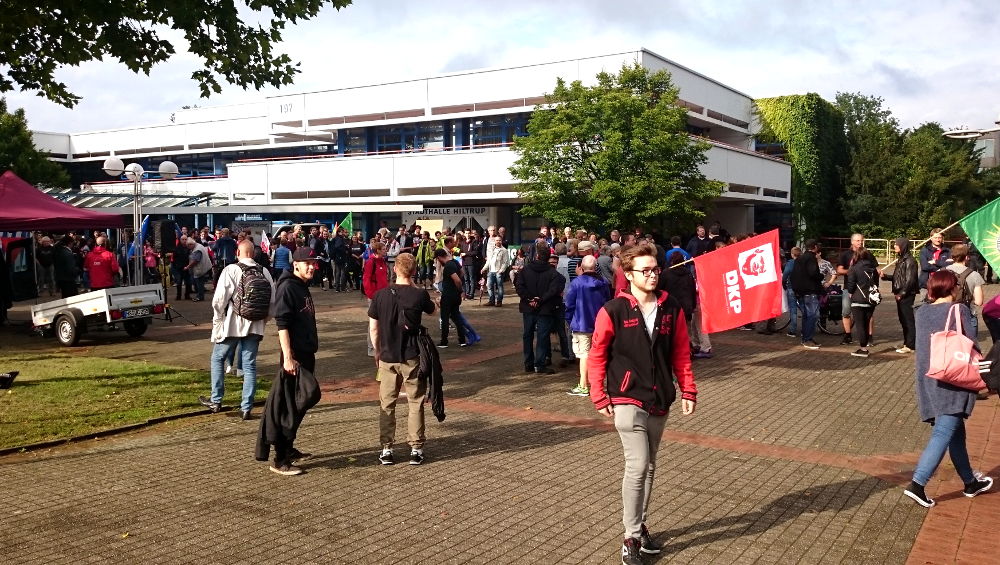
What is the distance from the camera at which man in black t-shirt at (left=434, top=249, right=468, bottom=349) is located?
13.1m

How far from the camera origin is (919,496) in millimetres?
5895

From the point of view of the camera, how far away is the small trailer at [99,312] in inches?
556

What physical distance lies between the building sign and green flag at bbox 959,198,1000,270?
2868 cm

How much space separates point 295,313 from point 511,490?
7.59 feet

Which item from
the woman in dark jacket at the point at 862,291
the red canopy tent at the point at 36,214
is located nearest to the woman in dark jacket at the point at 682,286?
the woman in dark jacket at the point at 862,291

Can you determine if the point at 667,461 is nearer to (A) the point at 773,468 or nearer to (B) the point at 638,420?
(A) the point at 773,468

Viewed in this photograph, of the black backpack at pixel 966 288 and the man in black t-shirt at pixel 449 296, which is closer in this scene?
the black backpack at pixel 966 288

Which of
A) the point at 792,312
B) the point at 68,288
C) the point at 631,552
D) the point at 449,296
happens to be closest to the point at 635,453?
the point at 631,552

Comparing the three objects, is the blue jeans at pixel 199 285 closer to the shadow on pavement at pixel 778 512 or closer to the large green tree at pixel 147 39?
the large green tree at pixel 147 39

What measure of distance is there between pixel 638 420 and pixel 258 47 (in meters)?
8.96

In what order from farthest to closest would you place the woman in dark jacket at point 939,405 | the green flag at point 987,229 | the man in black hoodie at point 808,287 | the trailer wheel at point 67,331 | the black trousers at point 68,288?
the black trousers at point 68,288
the trailer wheel at point 67,331
the man in black hoodie at point 808,287
the green flag at point 987,229
the woman in dark jacket at point 939,405

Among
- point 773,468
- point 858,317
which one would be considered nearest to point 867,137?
point 858,317

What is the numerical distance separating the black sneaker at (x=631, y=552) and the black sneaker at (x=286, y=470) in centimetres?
303

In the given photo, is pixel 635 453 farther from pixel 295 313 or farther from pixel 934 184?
pixel 934 184
